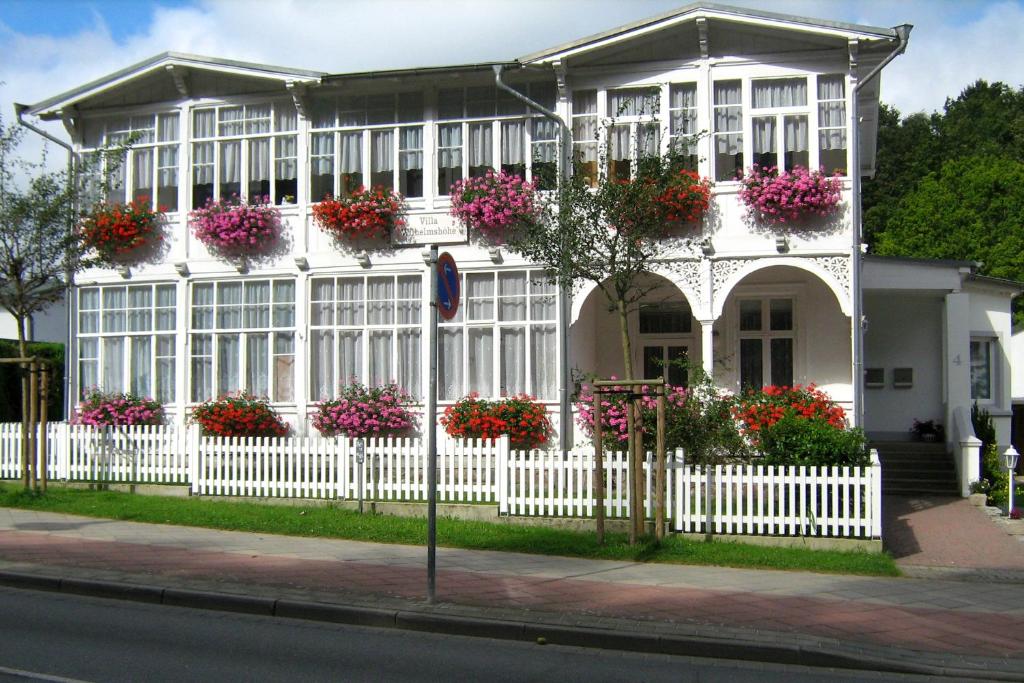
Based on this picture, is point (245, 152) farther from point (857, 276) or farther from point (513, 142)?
point (857, 276)

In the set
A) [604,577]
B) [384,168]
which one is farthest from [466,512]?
[384,168]

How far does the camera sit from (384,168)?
18.5 m

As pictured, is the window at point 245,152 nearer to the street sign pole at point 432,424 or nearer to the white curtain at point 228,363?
the white curtain at point 228,363

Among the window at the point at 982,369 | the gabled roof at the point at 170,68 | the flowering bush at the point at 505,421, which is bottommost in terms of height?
the flowering bush at the point at 505,421

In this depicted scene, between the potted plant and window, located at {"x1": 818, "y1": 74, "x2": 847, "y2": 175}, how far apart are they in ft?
19.0

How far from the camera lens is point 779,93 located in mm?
16625

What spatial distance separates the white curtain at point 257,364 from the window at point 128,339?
64.1 inches

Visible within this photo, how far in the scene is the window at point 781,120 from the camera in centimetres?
1650

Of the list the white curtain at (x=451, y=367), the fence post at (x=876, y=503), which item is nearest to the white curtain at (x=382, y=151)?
the white curtain at (x=451, y=367)

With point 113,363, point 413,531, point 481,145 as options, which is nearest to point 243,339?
point 113,363

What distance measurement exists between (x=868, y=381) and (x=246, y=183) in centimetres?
1275

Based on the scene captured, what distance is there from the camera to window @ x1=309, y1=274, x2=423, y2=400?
18.2 metres

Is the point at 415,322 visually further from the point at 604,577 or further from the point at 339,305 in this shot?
the point at 604,577

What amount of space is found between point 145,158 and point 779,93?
12150 millimetres
